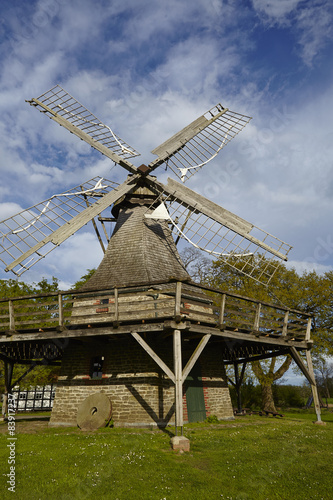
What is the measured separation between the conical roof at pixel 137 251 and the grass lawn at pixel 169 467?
5.75 m

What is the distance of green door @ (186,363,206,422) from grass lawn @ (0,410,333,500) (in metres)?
2.59

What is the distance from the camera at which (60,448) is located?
8.54 m

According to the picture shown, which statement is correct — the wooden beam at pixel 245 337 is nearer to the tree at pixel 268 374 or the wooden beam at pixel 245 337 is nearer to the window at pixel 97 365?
the window at pixel 97 365

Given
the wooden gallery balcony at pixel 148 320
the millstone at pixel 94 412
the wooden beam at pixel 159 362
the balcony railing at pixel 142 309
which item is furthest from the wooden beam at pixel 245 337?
the millstone at pixel 94 412

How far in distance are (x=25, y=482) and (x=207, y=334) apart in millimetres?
6309

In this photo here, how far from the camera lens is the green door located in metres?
12.9

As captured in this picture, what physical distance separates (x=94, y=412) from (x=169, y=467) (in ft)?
18.2

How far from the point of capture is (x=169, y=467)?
22.8 feet

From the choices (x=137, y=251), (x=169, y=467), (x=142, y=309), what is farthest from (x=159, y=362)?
(x=137, y=251)

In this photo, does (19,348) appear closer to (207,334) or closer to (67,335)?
(67,335)

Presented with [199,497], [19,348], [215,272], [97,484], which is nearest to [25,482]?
[97,484]

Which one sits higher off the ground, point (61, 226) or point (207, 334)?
point (61, 226)

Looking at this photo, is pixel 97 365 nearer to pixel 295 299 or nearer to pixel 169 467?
pixel 169 467

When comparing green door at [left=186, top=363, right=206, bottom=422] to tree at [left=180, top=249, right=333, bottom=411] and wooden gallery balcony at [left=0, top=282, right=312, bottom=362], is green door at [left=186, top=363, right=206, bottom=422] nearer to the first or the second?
wooden gallery balcony at [left=0, top=282, right=312, bottom=362]
